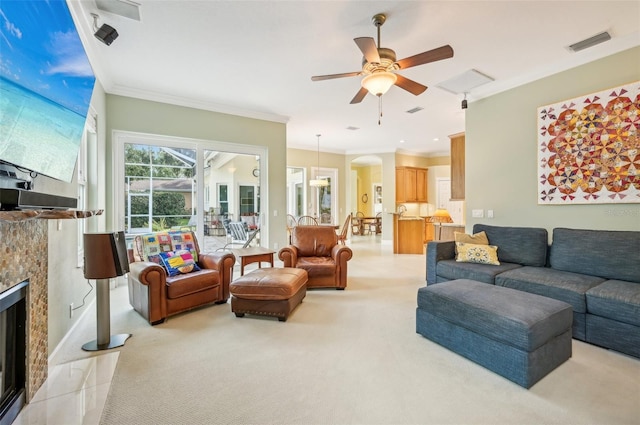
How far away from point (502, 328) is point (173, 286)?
295 cm

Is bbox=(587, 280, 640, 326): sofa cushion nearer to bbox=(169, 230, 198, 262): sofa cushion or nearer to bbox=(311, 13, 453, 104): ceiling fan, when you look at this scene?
bbox=(311, 13, 453, 104): ceiling fan

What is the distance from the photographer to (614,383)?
1.95 meters

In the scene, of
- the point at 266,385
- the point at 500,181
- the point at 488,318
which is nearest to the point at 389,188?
the point at 500,181

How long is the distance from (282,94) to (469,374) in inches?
164

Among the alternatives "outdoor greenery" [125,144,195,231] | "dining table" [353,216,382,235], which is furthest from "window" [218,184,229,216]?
"dining table" [353,216,382,235]

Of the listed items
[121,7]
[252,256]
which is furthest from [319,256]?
[121,7]

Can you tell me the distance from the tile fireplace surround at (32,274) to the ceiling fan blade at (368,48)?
8.30ft

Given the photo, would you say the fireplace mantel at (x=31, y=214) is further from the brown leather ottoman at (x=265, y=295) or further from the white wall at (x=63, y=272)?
the brown leather ottoman at (x=265, y=295)

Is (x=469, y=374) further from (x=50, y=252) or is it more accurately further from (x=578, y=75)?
(x=578, y=75)

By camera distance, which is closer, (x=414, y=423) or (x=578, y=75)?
(x=414, y=423)

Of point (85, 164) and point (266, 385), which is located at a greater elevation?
point (85, 164)

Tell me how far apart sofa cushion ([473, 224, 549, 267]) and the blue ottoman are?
4.38 feet

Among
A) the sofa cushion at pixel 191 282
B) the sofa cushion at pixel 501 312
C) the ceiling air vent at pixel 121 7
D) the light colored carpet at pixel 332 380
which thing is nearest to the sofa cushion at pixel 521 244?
the light colored carpet at pixel 332 380

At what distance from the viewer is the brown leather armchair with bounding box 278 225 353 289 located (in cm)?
403
